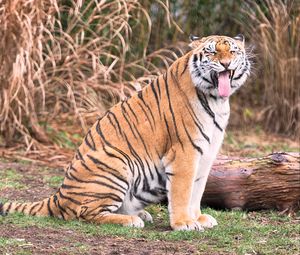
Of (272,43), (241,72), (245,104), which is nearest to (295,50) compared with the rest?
(272,43)

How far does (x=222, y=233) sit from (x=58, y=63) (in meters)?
4.37

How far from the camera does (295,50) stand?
447 inches

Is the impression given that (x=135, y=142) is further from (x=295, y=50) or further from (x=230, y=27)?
(x=230, y=27)

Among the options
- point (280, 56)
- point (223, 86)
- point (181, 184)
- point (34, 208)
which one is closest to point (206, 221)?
point (181, 184)

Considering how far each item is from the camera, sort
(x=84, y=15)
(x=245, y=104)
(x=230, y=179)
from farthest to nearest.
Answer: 1. (x=245, y=104)
2. (x=84, y=15)
3. (x=230, y=179)

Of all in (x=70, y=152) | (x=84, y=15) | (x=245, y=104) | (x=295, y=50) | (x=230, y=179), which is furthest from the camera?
(x=245, y=104)

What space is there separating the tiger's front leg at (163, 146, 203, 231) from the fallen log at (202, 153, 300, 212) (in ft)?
3.67

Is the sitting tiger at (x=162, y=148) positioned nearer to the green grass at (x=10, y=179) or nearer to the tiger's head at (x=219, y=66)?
the tiger's head at (x=219, y=66)

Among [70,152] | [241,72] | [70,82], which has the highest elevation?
[241,72]

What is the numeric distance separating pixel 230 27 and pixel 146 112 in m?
6.74

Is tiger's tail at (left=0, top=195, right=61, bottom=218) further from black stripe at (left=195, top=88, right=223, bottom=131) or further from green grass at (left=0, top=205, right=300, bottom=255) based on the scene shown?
black stripe at (left=195, top=88, right=223, bottom=131)

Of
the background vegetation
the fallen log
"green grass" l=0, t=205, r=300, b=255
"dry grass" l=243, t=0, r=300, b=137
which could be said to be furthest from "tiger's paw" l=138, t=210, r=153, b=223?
"dry grass" l=243, t=0, r=300, b=137

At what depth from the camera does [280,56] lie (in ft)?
37.2

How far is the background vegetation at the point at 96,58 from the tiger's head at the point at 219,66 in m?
2.57
